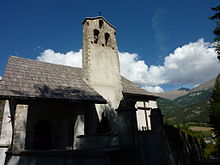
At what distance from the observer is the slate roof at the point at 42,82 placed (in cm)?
894

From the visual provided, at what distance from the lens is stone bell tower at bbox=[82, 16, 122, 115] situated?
1269cm

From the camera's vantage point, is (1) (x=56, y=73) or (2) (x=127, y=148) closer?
(2) (x=127, y=148)

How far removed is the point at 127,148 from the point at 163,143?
120 centimetres

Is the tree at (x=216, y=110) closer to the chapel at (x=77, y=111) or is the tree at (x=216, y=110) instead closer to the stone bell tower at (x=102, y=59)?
the chapel at (x=77, y=111)

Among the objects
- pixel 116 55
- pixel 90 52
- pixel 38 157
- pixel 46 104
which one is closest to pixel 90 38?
pixel 90 52

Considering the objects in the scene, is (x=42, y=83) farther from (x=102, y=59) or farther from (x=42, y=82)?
(x=102, y=59)

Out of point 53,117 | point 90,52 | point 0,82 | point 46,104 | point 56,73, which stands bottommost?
point 53,117

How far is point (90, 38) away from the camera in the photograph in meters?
13.4

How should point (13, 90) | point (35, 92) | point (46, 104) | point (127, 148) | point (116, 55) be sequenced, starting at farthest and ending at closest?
1. point (116, 55)
2. point (46, 104)
3. point (35, 92)
4. point (13, 90)
5. point (127, 148)

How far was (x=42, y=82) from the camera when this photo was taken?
10727 millimetres

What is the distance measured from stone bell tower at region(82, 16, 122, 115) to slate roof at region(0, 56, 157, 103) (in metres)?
1.03

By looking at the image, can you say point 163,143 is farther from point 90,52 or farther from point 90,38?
point 90,38

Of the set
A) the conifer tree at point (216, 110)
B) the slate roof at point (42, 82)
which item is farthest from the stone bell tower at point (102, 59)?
the conifer tree at point (216, 110)

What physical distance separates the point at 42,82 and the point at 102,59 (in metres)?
4.86
